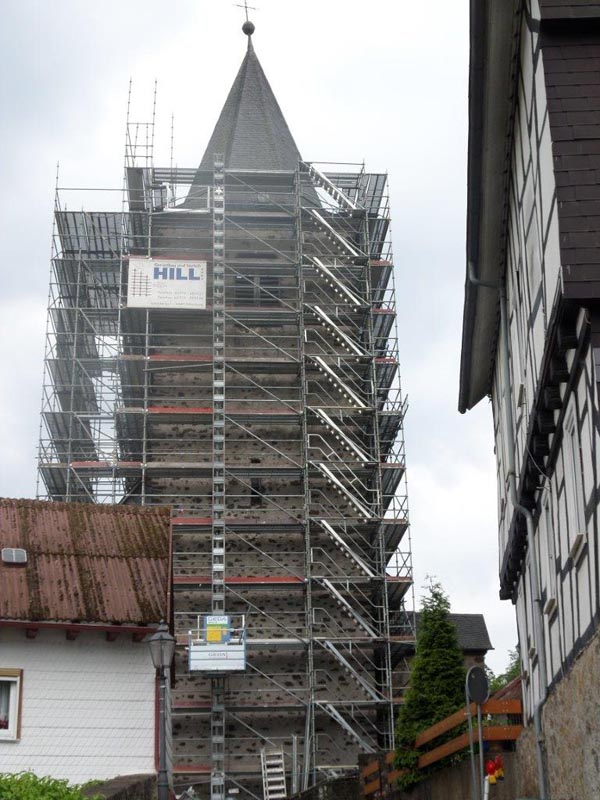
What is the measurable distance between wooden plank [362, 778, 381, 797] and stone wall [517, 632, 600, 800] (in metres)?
10.1

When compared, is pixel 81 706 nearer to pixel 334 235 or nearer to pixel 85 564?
pixel 85 564

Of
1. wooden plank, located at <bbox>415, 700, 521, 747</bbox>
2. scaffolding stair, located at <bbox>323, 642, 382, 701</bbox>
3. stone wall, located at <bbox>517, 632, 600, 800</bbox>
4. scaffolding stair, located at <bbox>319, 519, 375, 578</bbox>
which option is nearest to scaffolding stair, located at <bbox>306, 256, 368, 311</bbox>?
scaffolding stair, located at <bbox>319, 519, 375, 578</bbox>

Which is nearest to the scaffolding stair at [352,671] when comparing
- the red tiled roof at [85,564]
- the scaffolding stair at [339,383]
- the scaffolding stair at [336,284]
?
the scaffolding stair at [339,383]

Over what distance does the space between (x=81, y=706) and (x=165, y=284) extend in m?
22.7

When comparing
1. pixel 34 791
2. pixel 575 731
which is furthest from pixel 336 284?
pixel 34 791

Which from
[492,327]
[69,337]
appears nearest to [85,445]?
[69,337]

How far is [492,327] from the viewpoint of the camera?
20.7 m

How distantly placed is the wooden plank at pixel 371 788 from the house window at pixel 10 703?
9.98 m

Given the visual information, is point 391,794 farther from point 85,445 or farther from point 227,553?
point 85,445

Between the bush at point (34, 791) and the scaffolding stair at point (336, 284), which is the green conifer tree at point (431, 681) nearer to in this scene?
the bush at point (34, 791)

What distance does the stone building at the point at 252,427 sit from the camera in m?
34.8

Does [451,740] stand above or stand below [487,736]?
above

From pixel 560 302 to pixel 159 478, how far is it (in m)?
26.2

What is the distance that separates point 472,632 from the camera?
187 ft
